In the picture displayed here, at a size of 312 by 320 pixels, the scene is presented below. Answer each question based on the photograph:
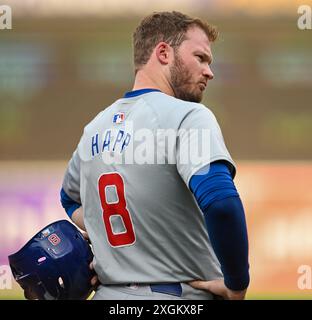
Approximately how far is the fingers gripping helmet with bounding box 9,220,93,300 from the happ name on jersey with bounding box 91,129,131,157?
8.6 inches

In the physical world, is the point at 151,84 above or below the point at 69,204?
above

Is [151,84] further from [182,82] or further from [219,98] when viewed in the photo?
[219,98]

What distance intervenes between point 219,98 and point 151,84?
3588mm

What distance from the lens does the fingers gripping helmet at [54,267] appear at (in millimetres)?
1465

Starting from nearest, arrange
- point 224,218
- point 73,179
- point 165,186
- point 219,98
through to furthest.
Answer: point 224,218 → point 165,186 → point 73,179 → point 219,98

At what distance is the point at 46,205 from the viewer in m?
4.27

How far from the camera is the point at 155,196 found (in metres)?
1.35

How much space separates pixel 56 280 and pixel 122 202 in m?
0.24

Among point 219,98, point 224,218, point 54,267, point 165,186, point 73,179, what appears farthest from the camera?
point 219,98

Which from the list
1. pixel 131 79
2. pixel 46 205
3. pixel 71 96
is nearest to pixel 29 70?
pixel 71 96

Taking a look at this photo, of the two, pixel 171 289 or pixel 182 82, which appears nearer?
pixel 171 289

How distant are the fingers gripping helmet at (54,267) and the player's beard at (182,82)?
40cm

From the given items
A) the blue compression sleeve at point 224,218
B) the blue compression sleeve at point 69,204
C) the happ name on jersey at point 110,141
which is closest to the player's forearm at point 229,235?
the blue compression sleeve at point 224,218

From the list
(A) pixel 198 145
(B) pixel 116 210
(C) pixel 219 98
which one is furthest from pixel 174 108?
(C) pixel 219 98
